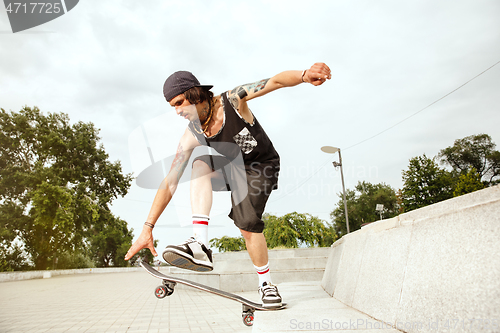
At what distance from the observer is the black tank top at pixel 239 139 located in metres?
2.45

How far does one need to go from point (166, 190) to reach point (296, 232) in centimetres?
1069

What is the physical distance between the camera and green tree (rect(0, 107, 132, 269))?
22328mm

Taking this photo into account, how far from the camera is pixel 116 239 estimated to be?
53406 mm

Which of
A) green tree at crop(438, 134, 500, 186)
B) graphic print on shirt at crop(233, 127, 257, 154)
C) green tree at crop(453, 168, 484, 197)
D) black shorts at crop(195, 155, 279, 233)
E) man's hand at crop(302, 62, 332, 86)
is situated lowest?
black shorts at crop(195, 155, 279, 233)

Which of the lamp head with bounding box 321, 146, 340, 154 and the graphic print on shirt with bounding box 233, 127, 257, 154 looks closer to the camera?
the graphic print on shirt with bounding box 233, 127, 257, 154

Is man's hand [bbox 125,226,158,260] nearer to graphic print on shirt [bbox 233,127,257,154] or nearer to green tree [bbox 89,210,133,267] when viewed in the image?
graphic print on shirt [bbox 233,127,257,154]

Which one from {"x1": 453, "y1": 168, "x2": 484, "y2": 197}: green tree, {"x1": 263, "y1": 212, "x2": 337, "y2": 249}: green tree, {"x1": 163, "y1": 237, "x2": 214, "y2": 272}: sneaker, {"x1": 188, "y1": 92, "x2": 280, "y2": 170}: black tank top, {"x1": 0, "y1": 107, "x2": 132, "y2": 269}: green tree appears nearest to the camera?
{"x1": 163, "y1": 237, "x2": 214, "y2": 272}: sneaker

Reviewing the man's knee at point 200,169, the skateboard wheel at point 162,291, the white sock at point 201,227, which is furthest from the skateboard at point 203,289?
the man's knee at point 200,169

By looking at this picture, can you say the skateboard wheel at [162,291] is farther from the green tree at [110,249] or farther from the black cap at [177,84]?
the green tree at [110,249]

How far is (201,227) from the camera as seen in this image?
238cm

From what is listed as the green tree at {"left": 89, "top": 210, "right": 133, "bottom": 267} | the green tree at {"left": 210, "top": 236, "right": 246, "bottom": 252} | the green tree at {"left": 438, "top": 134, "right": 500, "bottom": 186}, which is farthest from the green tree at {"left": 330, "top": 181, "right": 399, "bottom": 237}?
the green tree at {"left": 210, "top": 236, "right": 246, "bottom": 252}

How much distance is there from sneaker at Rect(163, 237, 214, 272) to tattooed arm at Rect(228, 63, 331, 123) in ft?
3.64

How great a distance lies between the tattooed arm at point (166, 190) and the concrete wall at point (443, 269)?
67.5 inches

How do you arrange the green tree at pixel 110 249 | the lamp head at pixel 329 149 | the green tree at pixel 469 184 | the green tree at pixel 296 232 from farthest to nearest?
the green tree at pixel 110 249, the green tree at pixel 469 184, the lamp head at pixel 329 149, the green tree at pixel 296 232
